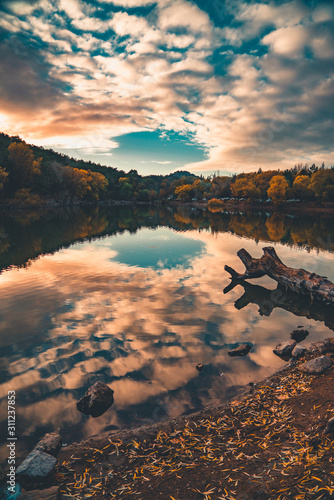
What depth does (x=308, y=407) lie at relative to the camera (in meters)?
7.90

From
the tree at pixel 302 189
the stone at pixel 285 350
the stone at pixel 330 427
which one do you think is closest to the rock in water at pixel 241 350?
the stone at pixel 285 350

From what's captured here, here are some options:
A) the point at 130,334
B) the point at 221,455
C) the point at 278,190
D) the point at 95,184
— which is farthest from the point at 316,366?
the point at 95,184

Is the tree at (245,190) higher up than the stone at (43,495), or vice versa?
the tree at (245,190)

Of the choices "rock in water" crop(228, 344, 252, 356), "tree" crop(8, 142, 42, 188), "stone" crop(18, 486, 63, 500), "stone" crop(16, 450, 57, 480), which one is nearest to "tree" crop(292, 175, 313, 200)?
"tree" crop(8, 142, 42, 188)

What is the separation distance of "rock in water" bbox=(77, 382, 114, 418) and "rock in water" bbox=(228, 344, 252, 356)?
5.72m

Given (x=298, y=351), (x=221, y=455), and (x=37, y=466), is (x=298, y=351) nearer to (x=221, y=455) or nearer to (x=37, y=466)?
(x=221, y=455)

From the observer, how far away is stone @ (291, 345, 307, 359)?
37.5ft

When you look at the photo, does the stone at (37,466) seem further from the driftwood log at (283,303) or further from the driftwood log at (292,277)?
the driftwood log at (292,277)

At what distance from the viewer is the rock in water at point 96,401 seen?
8.39 m

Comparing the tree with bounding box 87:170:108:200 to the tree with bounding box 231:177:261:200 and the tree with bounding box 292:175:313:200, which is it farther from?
the tree with bounding box 292:175:313:200

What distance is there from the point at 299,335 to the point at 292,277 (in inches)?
258

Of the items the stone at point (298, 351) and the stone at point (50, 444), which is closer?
the stone at point (50, 444)

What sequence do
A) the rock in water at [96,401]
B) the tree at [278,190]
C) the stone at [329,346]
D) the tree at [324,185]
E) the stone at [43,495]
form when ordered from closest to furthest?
the stone at [43,495], the rock in water at [96,401], the stone at [329,346], the tree at [324,185], the tree at [278,190]

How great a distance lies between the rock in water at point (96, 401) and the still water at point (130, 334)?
200 millimetres
